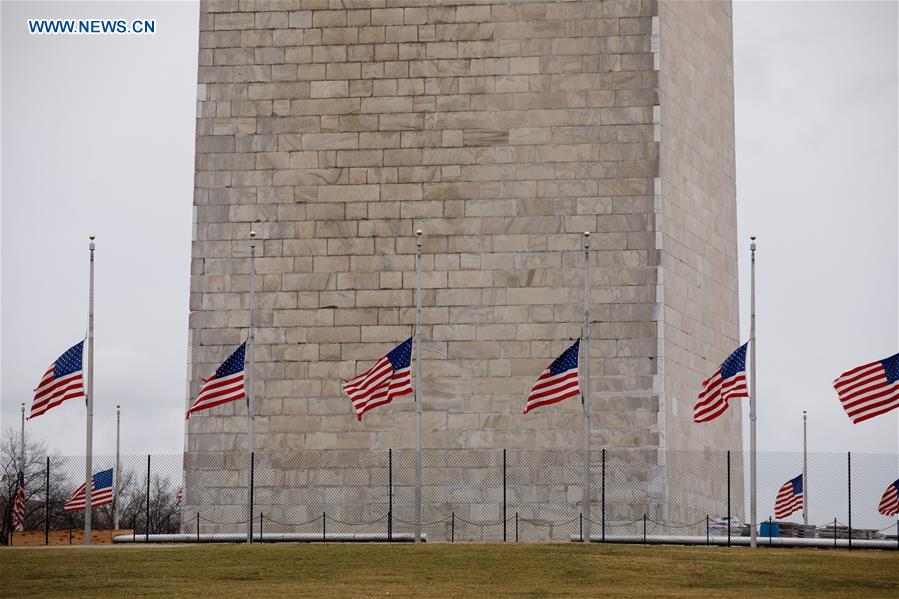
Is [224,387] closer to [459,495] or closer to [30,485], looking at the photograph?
[459,495]

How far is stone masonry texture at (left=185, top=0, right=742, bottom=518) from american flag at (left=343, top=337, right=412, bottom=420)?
4.93 metres

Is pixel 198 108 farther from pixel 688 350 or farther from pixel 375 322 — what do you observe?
pixel 688 350

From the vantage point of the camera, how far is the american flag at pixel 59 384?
1711 inches

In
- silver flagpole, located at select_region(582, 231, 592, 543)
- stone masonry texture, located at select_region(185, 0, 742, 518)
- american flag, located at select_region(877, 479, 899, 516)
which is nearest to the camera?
silver flagpole, located at select_region(582, 231, 592, 543)

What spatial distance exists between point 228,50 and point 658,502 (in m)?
15.8

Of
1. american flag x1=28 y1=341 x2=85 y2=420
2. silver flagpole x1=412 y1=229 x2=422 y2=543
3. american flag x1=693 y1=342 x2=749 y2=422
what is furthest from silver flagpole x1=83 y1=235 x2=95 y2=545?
american flag x1=693 y1=342 x2=749 y2=422

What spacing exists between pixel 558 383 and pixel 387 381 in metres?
3.81

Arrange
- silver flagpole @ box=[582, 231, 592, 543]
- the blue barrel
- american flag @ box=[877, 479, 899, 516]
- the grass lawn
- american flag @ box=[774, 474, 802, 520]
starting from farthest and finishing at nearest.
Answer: american flag @ box=[774, 474, 802, 520], the blue barrel, american flag @ box=[877, 479, 899, 516], silver flagpole @ box=[582, 231, 592, 543], the grass lawn

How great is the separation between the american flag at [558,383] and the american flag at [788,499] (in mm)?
11475

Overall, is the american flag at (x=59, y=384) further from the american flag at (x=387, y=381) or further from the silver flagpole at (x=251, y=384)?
the american flag at (x=387, y=381)

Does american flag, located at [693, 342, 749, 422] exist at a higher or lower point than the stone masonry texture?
lower

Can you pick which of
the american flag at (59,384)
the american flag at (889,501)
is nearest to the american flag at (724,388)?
the american flag at (889,501)

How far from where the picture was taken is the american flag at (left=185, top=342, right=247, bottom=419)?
4278 centimetres

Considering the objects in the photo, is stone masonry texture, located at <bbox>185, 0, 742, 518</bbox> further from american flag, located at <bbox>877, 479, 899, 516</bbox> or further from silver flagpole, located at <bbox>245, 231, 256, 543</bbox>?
american flag, located at <bbox>877, 479, 899, 516</bbox>
